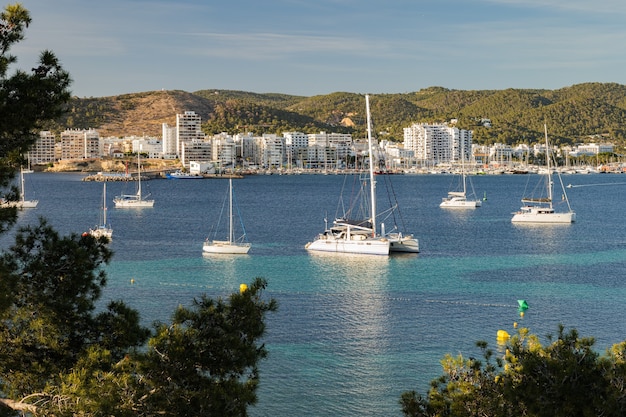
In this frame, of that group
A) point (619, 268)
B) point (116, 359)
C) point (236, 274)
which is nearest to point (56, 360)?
point (116, 359)

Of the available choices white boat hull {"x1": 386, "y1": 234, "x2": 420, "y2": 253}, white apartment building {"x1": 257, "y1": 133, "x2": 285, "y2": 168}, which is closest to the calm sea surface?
white boat hull {"x1": 386, "y1": 234, "x2": 420, "y2": 253}

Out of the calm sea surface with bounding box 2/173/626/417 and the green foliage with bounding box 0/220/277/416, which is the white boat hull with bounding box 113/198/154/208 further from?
the green foliage with bounding box 0/220/277/416

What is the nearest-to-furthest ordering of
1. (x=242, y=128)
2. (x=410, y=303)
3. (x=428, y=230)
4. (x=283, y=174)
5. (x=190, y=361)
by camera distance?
1. (x=190, y=361)
2. (x=410, y=303)
3. (x=428, y=230)
4. (x=283, y=174)
5. (x=242, y=128)

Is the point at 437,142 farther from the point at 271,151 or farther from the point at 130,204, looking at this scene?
the point at 130,204

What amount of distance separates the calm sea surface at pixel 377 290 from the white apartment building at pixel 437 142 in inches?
5123

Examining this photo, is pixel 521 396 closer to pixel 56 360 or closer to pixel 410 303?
pixel 56 360

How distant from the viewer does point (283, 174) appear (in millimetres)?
144875

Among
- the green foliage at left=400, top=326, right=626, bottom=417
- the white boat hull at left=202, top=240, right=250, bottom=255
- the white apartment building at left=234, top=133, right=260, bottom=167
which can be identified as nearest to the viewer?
the green foliage at left=400, top=326, right=626, bottom=417

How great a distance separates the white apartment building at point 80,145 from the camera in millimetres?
154500

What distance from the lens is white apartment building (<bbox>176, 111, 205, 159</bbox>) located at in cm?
15875

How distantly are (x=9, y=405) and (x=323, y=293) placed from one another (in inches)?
711

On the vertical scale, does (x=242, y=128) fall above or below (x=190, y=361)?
above

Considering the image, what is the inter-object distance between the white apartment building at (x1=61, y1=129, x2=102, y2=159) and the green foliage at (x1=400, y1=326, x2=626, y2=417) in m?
151

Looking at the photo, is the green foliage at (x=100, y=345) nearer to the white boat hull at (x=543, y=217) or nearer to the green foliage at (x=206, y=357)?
the green foliage at (x=206, y=357)
